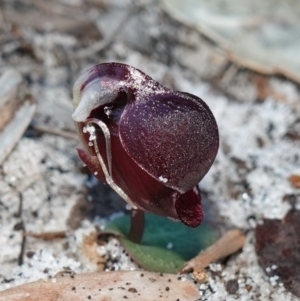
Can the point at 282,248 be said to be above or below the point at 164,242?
above

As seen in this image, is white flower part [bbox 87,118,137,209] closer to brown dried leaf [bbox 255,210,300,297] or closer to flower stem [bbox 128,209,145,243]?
flower stem [bbox 128,209,145,243]

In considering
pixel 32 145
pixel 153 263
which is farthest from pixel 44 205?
pixel 153 263

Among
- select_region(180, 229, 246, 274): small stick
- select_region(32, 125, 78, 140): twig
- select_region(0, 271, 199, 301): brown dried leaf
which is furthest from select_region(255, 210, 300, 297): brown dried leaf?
select_region(32, 125, 78, 140): twig

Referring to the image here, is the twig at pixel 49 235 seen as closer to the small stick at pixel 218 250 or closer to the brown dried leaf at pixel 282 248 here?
the small stick at pixel 218 250

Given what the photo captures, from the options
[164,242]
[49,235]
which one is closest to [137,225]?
[164,242]

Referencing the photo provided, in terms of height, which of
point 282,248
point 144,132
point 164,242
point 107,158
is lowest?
point 164,242

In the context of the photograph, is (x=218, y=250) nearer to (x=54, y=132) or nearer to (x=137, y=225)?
(x=137, y=225)

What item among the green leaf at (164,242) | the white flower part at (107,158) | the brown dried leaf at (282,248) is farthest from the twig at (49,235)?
the brown dried leaf at (282,248)
